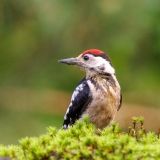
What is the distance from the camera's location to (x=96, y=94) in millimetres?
5395

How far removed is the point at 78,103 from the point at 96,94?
23cm

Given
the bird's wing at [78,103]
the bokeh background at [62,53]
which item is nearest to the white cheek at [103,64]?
the bird's wing at [78,103]

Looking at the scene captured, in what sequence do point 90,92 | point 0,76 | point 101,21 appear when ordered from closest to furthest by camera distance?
point 90,92 < point 101,21 < point 0,76

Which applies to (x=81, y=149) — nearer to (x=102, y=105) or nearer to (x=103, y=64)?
(x=102, y=105)

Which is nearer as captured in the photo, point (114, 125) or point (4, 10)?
point (114, 125)

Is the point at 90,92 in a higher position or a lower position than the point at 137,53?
lower

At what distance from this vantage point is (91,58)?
Result: 5770 millimetres

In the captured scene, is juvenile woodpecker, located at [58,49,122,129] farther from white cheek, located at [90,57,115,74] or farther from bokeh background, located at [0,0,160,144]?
bokeh background, located at [0,0,160,144]

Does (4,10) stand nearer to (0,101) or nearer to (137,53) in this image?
(0,101)

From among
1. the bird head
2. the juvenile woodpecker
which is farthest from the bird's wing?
the bird head

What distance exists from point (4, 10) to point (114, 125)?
802cm

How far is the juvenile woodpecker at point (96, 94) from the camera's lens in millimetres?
5344

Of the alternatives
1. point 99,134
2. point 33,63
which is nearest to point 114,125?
point 99,134

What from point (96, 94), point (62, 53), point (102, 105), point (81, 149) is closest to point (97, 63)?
point (96, 94)
